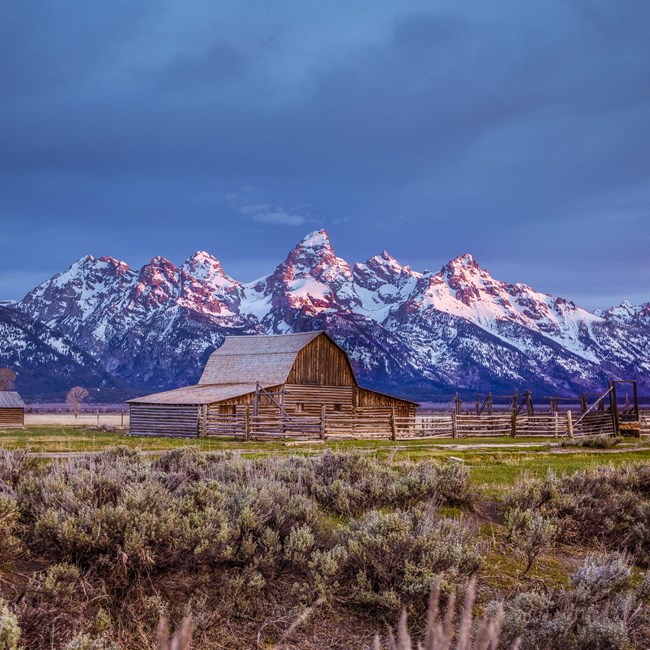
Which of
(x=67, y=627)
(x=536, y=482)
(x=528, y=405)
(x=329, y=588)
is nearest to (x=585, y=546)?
(x=536, y=482)

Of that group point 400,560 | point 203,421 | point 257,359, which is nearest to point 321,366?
point 257,359

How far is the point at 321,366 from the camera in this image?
43.5m

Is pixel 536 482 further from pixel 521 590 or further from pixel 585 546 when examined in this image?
pixel 521 590

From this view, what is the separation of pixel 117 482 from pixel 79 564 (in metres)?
1.72

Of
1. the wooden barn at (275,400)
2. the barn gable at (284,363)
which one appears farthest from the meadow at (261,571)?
the barn gable at (284,363)

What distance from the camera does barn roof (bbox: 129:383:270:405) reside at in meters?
37.6

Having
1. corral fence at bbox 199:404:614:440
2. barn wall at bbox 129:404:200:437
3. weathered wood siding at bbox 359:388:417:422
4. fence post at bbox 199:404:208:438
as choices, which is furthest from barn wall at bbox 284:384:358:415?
barn wall at bbox 129:404:200:437

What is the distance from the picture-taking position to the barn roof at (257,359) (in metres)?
42.3

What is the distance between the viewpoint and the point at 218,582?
6914 millimetres

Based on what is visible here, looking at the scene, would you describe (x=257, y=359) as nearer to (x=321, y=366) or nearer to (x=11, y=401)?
(x=321, y=366)

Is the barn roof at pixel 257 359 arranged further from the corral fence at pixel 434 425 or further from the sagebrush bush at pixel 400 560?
the sagebrush bush at pixel 400 560

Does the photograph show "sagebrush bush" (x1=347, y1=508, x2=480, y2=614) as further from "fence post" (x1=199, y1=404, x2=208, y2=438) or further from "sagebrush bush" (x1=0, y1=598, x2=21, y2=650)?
"fence post" (x1=199, y1=404, x2=208, y2=438)

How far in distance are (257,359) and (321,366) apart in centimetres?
449

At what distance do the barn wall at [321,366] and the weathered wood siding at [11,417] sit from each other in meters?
25.1
